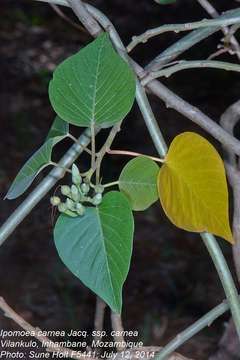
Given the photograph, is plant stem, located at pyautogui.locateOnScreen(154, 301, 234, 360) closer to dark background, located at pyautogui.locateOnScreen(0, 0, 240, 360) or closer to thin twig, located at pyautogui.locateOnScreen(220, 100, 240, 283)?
thin twig, located at pyautogui.locateOnScreen(220, 100, 240, 283)

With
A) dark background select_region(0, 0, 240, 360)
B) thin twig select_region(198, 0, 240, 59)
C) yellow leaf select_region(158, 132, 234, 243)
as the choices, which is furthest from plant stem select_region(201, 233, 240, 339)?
dark background select_region(0, 0, 240, 360)

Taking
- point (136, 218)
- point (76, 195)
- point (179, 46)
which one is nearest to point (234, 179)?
point (179, 46)

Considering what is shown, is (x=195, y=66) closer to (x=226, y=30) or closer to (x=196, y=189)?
(x=196, y=189)

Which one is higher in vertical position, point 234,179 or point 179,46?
point 179,46

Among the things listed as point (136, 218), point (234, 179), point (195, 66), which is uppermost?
point (195, 66)

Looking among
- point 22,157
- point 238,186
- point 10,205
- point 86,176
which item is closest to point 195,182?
point 86,176

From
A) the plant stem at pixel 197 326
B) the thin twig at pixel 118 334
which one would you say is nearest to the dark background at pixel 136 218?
the thin twig at pixel 118 334
